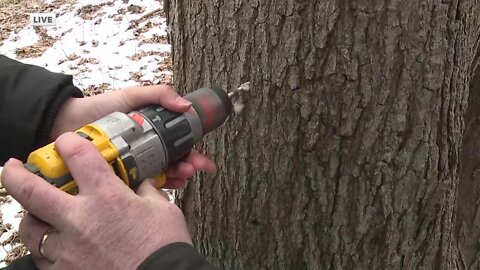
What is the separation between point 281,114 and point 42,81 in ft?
2.07

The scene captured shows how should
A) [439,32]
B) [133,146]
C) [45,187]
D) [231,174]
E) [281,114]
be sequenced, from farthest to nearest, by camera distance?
[231,174]
[281,114]
[439,32]
[133,146]
[45,187]

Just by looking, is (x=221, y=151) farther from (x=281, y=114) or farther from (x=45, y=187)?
(x=45, y=187)

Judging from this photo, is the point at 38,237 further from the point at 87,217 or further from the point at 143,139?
the point at 143,139

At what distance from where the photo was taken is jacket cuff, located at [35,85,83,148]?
63.9 inches

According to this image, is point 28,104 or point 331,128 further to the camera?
point 28,104

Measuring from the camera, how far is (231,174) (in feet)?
5.49

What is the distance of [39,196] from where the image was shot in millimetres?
1104

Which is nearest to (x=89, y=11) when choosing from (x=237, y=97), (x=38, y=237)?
(x=237, y=97)

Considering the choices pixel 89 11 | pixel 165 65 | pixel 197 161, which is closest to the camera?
pixel 197 161

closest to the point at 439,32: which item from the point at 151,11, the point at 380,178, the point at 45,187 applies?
the point at 380,178

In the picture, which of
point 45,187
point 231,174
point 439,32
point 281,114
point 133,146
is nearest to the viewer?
point 45,187

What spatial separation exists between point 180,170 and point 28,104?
0.48 m

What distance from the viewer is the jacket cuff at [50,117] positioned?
Result: 162cm

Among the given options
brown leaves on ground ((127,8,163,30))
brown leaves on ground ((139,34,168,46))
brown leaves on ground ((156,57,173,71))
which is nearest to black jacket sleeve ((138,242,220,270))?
brown leaves on ground ((156,57,173,71))
